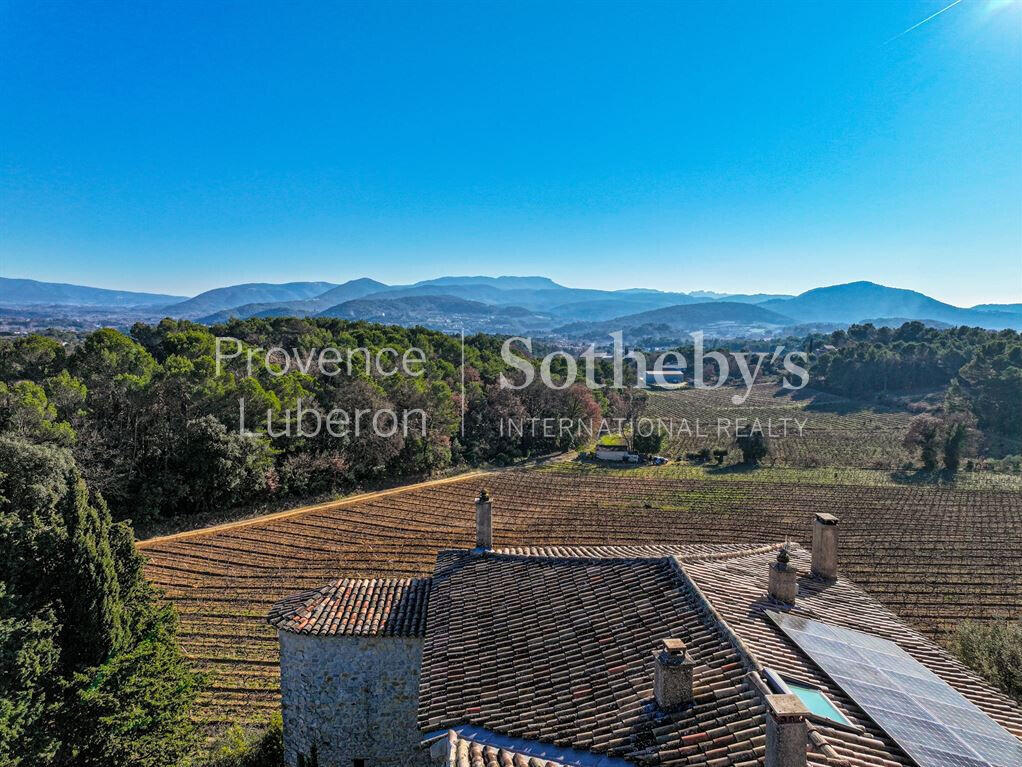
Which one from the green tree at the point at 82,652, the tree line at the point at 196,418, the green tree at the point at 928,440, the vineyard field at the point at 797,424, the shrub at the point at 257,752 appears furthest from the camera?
the vineyard field at the point at 797,424

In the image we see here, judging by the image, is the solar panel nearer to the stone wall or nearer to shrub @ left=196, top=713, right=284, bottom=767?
the stone wall

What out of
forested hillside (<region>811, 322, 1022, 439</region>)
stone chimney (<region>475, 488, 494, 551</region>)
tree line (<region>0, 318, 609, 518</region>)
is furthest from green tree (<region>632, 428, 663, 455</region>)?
stone chimney (<region>475, 488, 494, 551</region>)

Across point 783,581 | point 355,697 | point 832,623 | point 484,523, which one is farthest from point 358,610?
point 832,623

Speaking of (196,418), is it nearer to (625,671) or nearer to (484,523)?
(484,523)

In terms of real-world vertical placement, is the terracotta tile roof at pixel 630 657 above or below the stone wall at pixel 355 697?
above

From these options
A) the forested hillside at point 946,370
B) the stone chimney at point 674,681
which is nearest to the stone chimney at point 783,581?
the stone chimney at point 674,681

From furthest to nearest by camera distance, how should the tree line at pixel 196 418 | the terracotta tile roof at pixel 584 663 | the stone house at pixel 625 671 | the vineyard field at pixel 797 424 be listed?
the vineyard field at pixel 797 424, the tree line at pixel 196 418, the terracotta tile roof at pixel 584 663, the stone house at pixel 625 671

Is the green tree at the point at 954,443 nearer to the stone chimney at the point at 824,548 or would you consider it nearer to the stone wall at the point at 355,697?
the stone chimney at the point at 824,548

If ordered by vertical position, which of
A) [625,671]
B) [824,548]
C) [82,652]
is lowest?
[82,652]
